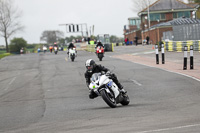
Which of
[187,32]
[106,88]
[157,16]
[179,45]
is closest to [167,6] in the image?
[157,16]

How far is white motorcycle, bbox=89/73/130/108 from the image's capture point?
9.73 meters

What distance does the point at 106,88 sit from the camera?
32.1 ft

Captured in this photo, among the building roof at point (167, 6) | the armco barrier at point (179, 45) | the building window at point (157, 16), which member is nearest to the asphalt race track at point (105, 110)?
the armco barrier at point (179, 45)

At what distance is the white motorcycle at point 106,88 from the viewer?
973cm

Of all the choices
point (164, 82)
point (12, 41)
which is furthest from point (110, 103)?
point (12, 41)

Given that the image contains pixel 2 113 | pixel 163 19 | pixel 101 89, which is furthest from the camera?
pixel 163 19

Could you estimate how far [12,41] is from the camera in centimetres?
12238

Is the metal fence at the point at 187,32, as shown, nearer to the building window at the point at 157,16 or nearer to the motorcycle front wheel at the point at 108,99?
the motorcycle front wheel at the point at 108,99

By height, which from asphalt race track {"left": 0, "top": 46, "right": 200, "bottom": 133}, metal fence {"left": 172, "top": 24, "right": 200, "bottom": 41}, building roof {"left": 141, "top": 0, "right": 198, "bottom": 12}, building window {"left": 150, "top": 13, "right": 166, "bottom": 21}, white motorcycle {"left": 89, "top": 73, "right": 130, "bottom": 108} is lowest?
asphalt race track {"left": 0, "top": 46, "right": 200, "bottom": 133}

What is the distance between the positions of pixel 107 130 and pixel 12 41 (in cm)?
11889

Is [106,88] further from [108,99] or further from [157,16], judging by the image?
[157,16]

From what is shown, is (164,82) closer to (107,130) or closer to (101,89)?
(101,89)

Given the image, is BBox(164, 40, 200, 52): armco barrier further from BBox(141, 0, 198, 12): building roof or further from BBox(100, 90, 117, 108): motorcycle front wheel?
BBox(141, 0, 198, 12): building roof

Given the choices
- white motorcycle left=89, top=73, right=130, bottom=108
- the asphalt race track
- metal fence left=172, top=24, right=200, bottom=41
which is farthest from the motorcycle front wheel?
metal fence left=172, top=24, right=200, bottom=41
